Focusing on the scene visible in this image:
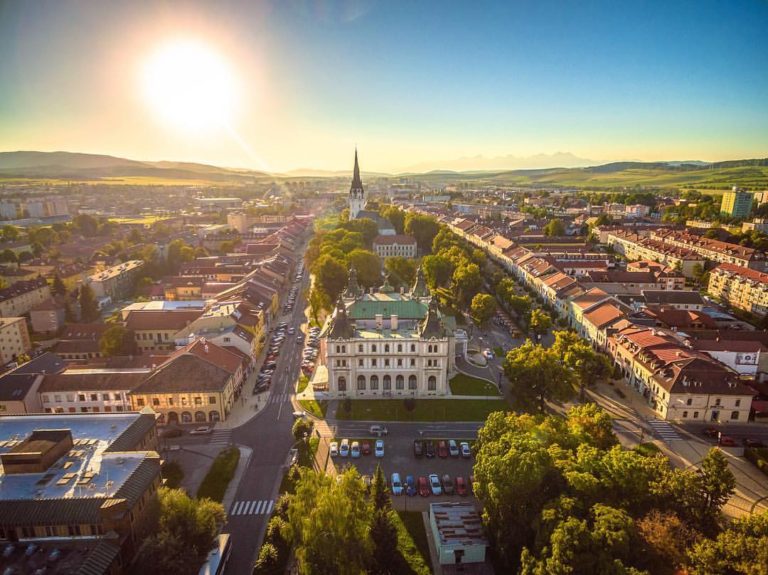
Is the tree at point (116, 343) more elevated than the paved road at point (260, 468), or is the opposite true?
the tree at point (116, 343)

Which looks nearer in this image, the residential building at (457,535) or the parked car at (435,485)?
the residential building at (457,535)

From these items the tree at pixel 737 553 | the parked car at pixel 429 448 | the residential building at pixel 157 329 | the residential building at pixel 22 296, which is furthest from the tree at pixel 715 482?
the residential building at pixel 22 296

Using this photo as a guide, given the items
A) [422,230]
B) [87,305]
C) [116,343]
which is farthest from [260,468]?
[422,230]

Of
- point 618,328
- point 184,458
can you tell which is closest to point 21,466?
point 184,458

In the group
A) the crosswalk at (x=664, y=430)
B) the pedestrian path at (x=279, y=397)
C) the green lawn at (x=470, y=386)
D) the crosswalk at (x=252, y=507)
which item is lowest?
the crosswalk at (x=252, y=507)

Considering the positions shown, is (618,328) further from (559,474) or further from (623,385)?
(559,474)

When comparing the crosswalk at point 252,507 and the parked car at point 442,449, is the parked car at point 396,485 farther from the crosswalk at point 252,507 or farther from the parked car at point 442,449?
the crosswalk at point 252,507
